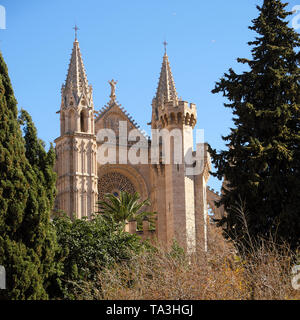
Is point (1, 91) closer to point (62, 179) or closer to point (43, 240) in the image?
point (43, 240)

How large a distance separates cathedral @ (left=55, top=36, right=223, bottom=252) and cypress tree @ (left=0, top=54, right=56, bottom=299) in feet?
45.5

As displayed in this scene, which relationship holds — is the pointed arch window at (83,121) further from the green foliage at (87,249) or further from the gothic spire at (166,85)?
the green foliage at (87,249)

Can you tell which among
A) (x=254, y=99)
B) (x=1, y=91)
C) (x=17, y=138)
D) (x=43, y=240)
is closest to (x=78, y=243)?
(x=43, y=240)

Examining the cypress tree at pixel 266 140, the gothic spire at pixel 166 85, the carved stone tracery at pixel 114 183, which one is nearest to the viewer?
the cypress tree at pixel 266 140

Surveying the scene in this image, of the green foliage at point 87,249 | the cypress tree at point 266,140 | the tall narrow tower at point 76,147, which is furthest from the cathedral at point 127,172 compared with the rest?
the cypress tree at point 266,140

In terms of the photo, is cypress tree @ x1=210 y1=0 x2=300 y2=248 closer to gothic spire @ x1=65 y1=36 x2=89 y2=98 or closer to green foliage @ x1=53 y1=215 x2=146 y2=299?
green foliage @ x1=53 y1=215 x2=146 y2=299

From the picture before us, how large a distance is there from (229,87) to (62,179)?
16.8 m

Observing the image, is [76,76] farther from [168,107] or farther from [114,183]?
[114,183]

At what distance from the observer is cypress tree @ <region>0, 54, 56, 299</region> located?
1398 centimetres

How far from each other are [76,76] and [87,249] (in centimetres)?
1800

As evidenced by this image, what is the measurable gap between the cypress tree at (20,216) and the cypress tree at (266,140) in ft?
16.7

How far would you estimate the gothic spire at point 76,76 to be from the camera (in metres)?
34.2

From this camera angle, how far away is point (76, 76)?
34375mm

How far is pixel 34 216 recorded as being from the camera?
14.7 metres
